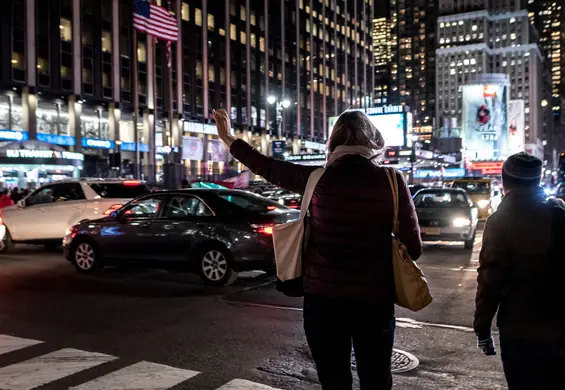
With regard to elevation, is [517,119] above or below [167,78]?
above

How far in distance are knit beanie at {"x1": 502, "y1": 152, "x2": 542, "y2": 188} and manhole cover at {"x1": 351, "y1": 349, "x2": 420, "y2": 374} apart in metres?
2.99

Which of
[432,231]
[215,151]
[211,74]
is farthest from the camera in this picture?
[215,151]

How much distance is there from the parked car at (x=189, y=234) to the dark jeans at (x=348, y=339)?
272 inches

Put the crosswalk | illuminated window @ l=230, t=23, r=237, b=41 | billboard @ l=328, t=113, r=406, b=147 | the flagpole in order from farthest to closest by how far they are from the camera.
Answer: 1. illuminated window @ l=230, t=23, r=237, b=41
2. billboard @ l=328, t=113, r=406, b=147
3. the flagpole
4. the crosswalk

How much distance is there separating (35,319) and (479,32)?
185 metres

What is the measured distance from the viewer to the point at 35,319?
775 cm

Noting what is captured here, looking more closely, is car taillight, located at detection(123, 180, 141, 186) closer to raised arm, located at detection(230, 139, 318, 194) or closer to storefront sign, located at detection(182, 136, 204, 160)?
raised arm, located at detection(230, 139, 318, 194)

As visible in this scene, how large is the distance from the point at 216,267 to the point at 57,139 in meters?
34.8

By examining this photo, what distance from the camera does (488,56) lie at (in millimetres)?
172250

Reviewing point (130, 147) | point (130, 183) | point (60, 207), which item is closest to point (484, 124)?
point (130, 147)

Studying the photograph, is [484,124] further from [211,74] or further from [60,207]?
[60,207]

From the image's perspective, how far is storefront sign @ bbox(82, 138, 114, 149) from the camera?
4416 cm

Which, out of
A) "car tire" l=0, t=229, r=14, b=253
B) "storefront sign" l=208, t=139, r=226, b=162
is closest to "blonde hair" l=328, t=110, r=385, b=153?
"car tire" l=0, t=229, r=14, b=253

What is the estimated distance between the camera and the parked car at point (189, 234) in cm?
991
